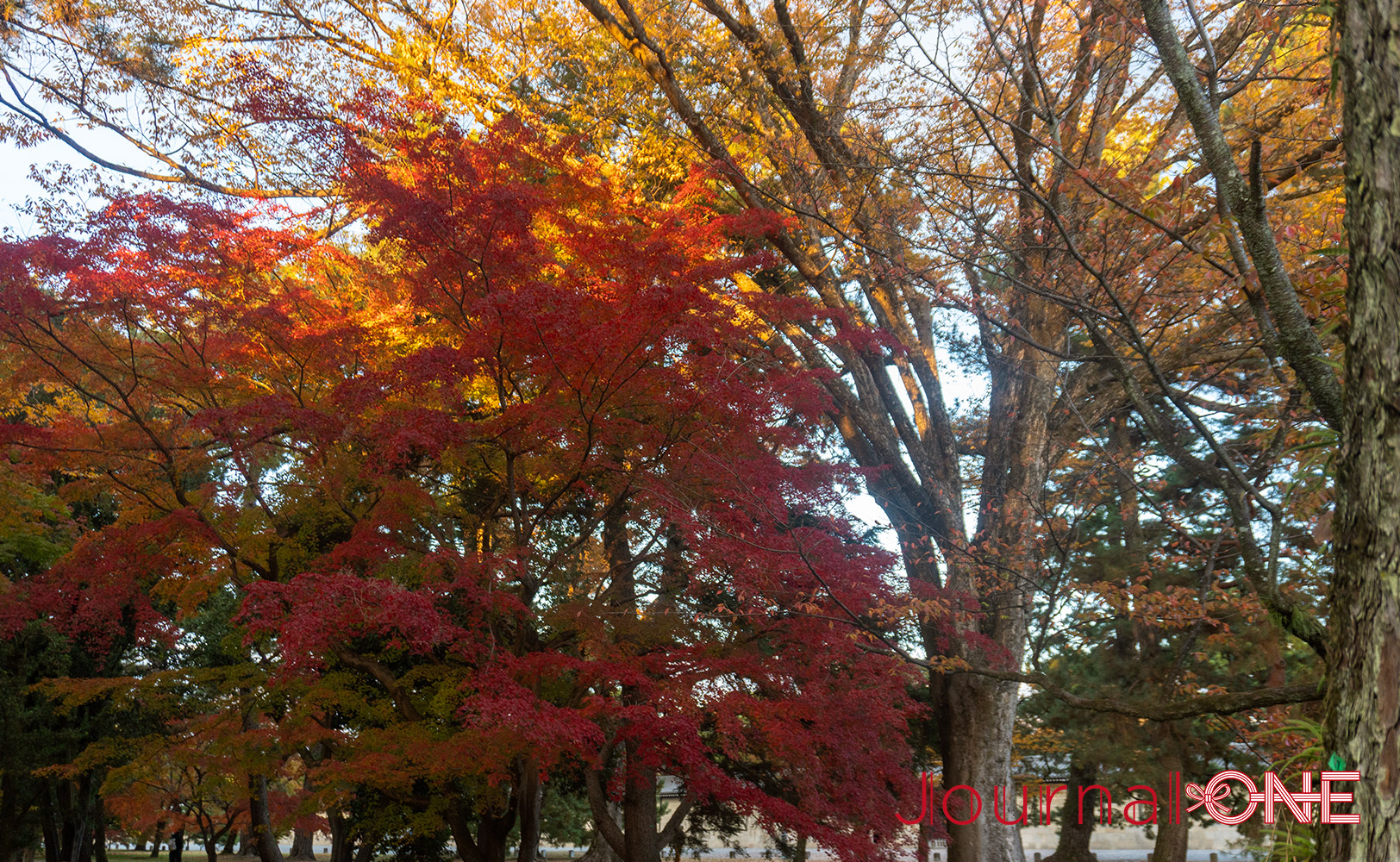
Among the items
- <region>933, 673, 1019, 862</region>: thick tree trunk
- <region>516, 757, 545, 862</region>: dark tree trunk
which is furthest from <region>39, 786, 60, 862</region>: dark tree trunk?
<region>933, 673, 1019, 862</region>: thick tree trunk

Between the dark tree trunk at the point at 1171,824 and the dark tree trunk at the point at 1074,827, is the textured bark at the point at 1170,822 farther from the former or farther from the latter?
the dark tree trunk at the point at 1074,827

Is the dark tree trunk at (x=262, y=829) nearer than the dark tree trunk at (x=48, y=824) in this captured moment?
Yes

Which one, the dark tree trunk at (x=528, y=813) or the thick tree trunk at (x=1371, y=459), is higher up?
the thick tree trunk at (x=1371, y=459)

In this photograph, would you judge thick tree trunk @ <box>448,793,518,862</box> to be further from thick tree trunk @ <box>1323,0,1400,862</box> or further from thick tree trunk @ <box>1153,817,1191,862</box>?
thick tree trunk @ <box>1153,817,1191,862</box>

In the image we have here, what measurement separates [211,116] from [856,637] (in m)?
9.16

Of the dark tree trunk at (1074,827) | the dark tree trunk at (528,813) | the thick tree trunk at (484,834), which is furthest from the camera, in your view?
the dark tree trunk at (1074,827)

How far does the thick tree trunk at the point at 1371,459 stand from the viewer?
1.57 meters

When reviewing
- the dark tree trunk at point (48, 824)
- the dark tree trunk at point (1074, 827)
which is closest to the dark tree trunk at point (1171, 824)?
the dark tree trunk at point (1074, 827)

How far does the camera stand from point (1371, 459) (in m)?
1.65

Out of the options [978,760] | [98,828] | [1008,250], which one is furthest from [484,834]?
[98,828]

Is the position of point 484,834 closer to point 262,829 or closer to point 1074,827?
point 262,829

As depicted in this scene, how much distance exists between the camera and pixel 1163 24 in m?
2.90

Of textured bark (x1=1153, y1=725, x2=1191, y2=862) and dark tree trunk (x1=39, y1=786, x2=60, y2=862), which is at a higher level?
textured bark (x1=1153, y1=725, x2=1191, y2=862)

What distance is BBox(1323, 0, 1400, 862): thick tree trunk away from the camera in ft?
5.14
